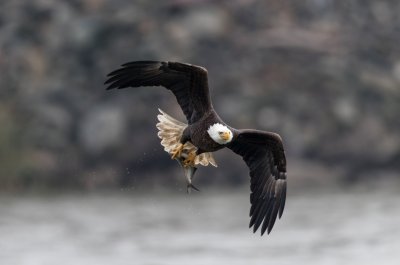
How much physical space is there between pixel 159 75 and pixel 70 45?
9.60m

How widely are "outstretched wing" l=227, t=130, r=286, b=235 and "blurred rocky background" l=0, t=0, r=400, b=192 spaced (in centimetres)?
725

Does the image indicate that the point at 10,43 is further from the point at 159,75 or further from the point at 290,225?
the point at 159,75

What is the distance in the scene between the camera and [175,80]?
8.78 m

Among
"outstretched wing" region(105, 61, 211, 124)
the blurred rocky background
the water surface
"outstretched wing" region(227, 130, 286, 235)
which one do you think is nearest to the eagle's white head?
"outstretched wing" region(105, 61, 211, 124)

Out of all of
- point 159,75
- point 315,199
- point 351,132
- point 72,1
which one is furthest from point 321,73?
point 159,75

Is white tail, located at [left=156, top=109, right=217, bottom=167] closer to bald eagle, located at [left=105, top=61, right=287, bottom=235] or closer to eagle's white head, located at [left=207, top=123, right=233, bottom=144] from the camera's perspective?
bald eagle, located at [left=105, top=61, right=287, bottom=235]

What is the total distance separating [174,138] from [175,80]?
46 cm

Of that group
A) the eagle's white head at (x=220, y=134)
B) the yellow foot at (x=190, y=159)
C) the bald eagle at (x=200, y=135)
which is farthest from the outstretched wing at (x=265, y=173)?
the eagle's white head at (x=220, y=134)

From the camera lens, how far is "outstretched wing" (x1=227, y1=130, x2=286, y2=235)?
9.16m

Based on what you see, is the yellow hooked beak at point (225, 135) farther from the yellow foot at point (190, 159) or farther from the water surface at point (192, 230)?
the water surface at point (192, 230)

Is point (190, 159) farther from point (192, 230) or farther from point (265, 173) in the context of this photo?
point (192, 230)

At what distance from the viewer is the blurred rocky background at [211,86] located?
55.8ft

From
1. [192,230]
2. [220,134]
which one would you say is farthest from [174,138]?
[192,230]

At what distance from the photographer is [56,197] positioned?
1631 cm
